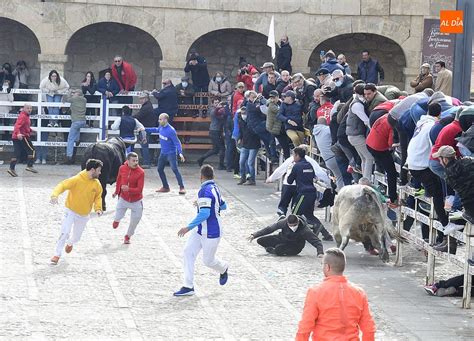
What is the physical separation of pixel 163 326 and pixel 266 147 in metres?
14.0

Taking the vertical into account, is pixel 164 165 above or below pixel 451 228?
below

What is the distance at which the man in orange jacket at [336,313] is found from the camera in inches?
409

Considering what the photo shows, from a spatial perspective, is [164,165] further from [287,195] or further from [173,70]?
[173,70]

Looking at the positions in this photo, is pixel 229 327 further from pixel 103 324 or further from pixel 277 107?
pixel 277 107

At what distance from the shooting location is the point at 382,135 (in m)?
19.6

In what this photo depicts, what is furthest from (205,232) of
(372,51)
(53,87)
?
(372,51)

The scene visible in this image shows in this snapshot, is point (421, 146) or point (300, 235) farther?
point (300, 235)

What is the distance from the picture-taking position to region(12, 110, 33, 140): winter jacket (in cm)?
2939

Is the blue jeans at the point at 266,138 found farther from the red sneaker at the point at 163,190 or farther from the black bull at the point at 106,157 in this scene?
the black bull at the point at 106,157

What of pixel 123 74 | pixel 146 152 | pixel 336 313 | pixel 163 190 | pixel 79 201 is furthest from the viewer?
pixel 123 74

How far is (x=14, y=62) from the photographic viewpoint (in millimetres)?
35375

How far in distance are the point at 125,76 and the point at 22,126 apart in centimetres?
416

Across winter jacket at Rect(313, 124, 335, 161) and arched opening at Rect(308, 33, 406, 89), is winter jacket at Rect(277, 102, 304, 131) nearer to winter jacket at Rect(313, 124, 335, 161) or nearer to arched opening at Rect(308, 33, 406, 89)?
winter jacket at Rect(313, 124, 335, 161)

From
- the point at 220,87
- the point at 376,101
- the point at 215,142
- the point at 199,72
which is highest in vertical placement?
the point at 199,72
